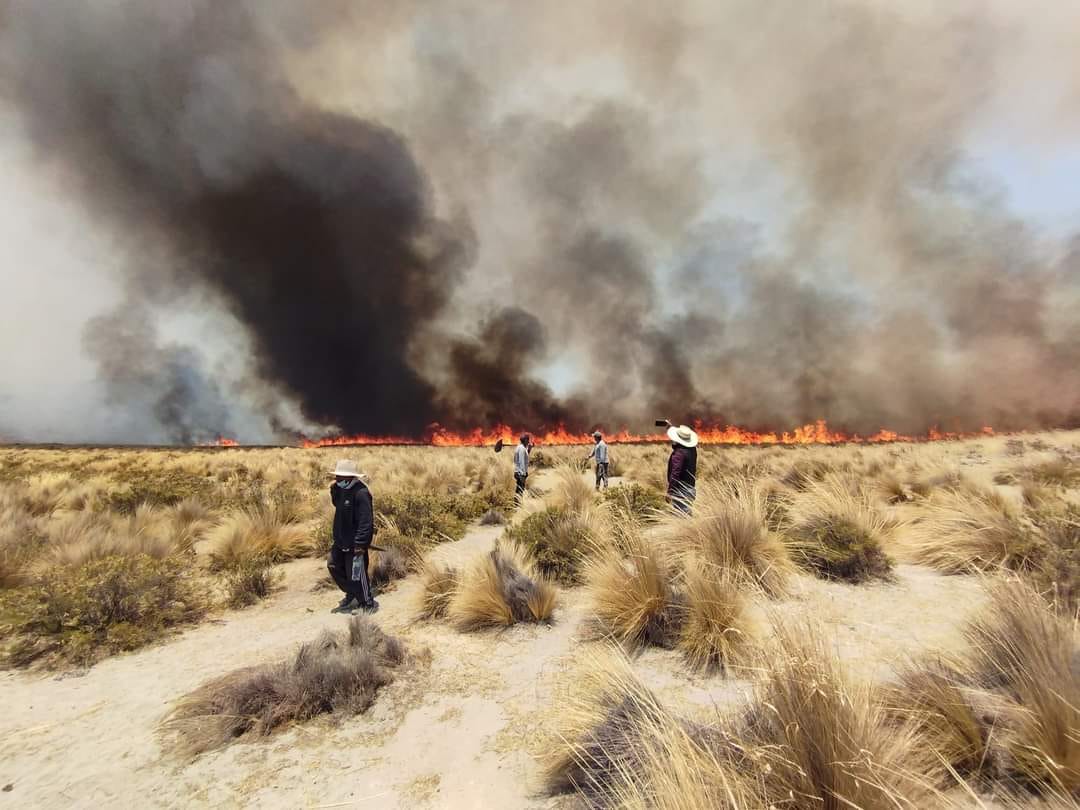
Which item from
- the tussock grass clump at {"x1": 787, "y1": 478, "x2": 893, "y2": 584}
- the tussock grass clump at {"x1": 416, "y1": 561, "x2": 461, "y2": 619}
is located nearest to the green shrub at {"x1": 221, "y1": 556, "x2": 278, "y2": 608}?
the tussock grass clump at {"x1": 416, "y1": 561, "x2": 461, "y2": 619}

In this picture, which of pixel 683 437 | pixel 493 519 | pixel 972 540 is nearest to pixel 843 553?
pixel 972 540

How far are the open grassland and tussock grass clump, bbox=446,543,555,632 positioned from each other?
0.10ft

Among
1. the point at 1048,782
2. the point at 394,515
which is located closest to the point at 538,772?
the point at 1048,782

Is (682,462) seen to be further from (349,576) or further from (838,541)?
(349,576)

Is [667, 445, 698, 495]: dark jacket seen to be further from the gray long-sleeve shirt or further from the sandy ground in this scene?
the gray long-sleeve shirt

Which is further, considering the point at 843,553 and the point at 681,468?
the point at 681,468

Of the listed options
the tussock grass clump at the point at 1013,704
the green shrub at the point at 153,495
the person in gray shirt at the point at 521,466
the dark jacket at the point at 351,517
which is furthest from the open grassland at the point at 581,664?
the person in gray shirt at the point at 521,466

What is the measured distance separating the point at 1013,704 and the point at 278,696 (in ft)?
18.1

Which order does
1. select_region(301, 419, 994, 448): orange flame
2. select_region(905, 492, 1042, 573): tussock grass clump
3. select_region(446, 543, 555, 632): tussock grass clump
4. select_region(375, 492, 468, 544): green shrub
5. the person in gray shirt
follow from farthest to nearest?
A: select_region(301, 419, 994, 448): orange flame
the person in gray shirt
select_region(375, 492, 468, 544): green shrub
select_region(905, 492, 1042, 573): tussock grass clump
select_region(446, 543, 555, 632): tussock grass clump

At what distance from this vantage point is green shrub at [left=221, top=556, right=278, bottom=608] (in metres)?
7.86

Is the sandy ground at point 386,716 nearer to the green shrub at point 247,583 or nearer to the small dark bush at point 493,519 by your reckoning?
the green shrub at point 247,583

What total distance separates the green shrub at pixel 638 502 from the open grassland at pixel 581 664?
128 millimetres

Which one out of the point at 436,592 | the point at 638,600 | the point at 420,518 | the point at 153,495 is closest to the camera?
the point at 638,600

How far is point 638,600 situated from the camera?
18.2ft
